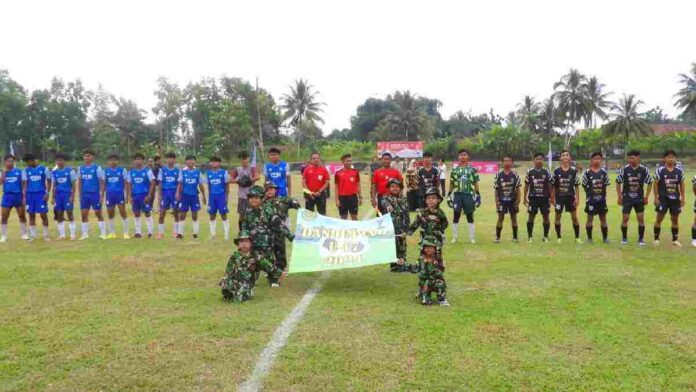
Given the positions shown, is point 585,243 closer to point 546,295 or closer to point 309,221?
point 546,295

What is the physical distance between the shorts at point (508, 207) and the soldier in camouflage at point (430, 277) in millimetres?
5221

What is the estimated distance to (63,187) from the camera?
13180 mm

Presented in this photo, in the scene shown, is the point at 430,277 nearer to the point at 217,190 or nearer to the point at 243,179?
the point at 243,179

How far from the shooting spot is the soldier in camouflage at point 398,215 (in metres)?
9.09

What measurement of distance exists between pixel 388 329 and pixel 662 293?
13.1ft

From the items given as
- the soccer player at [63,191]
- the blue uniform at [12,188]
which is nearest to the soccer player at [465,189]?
the soccer player at [63,191]

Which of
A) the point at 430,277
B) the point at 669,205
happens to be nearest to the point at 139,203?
the point at 430,277

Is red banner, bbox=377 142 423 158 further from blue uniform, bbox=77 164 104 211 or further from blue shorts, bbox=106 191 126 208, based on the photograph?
blue uniform, bbox=77 164 104 211

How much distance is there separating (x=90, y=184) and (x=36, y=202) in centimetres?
126

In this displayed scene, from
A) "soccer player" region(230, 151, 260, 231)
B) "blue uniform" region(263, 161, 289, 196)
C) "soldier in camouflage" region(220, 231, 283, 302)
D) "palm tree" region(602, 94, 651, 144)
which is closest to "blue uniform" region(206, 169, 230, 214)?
"soccer player" region(230, 151, 260, 231)

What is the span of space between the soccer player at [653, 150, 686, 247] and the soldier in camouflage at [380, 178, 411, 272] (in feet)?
19.8

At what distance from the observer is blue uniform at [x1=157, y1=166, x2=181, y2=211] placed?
42.3ft

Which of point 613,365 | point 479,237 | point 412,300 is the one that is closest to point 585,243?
point 479,237

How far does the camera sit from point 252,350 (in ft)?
17.3
